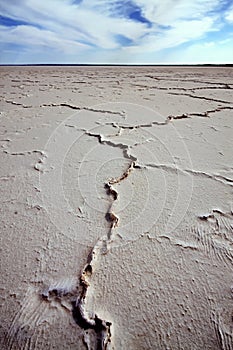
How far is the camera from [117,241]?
814mm

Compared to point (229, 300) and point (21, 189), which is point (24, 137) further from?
point (229, 300)

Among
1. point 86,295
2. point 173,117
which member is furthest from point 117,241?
point 173,117

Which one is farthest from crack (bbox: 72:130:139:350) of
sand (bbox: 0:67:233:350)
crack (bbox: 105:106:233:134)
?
crack (bbox: 105:106:233:134)

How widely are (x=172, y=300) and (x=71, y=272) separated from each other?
0.30m

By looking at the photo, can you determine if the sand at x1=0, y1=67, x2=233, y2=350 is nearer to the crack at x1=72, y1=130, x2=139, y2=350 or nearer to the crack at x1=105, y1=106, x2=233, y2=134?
the crack at x1=72, y1=130, x2=139, y2=350

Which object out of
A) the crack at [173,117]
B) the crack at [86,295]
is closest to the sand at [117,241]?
the crack at [86,295]

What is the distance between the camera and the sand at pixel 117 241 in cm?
58

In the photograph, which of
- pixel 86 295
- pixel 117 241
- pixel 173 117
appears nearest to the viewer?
pixel 86 295

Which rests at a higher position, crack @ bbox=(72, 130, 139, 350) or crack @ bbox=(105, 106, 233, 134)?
crack @ bbox=(105, 106, 233, 134)

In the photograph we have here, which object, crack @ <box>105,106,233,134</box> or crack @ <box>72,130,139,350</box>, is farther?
crack @ <box>105,106,233,134</box>

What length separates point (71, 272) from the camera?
0.72 m

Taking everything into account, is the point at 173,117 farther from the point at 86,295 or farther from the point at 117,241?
the point at 86,295

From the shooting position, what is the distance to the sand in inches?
22.9

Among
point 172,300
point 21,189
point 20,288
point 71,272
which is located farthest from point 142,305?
point 21,189
